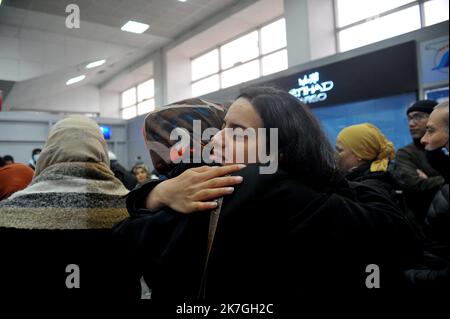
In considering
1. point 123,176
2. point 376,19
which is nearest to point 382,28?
point 376,19

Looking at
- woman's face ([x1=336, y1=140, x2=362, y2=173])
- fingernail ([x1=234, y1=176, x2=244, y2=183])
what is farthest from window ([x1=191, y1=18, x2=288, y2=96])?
fingernail ([x1=234, y1=176, x2=244, y2=183])

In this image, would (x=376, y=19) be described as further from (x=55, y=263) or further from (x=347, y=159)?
(x=55, y=263)

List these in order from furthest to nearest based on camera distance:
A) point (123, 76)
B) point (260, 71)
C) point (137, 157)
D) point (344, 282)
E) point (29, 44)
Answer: point (137, 157)
point (260, 71)
point (123, 76)
point (29, 44)
point (344, 282)

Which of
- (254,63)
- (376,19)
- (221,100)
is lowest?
(221,100)

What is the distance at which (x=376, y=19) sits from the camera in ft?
12.9

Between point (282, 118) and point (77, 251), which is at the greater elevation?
point (282, 118)

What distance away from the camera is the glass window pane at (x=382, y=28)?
360cm

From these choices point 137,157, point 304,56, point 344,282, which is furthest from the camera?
point 137,157

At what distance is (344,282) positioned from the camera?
23.0 inches

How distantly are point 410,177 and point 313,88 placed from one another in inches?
91.3
